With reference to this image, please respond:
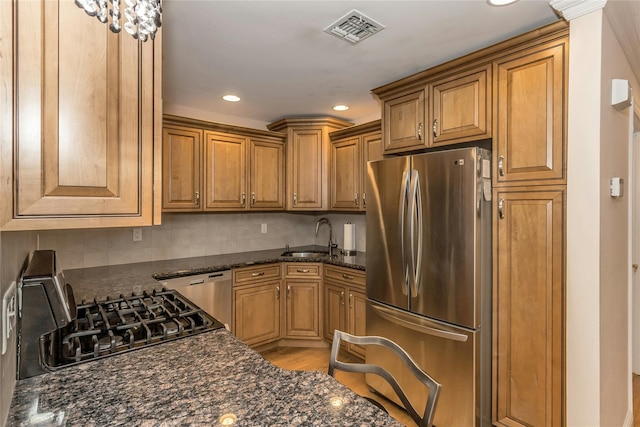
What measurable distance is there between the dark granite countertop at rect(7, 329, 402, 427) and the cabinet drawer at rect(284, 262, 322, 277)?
6.96 feet

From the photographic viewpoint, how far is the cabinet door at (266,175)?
344 cm

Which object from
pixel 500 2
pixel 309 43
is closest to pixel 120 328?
pixel 309 43

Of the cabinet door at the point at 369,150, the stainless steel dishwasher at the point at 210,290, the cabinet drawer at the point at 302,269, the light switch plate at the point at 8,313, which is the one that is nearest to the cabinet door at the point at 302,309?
the cabinet drawer at the point at 302,269

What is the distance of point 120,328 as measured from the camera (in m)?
1.29

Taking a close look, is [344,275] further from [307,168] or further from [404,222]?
[307,168]

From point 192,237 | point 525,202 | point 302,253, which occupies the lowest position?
point 302,253

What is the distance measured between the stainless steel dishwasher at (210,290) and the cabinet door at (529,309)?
2088 millimetres

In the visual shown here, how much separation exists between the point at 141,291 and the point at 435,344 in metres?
1.86

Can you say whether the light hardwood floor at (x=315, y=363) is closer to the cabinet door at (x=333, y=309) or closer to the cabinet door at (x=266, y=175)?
the cabinet door at (x=333, y=309)

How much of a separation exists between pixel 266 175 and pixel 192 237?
1010 mm

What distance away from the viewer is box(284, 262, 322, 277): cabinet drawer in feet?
10.7

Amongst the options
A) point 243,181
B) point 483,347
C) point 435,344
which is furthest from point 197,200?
point 483,347

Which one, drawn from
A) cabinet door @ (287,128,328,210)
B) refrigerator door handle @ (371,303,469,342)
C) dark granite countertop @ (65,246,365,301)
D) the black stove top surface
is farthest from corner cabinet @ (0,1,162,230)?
cabinet door @ (287,128,328,210)

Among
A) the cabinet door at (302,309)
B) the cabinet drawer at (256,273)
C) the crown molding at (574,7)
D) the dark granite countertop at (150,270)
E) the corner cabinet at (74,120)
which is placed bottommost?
the cabinet door at (302,309)
